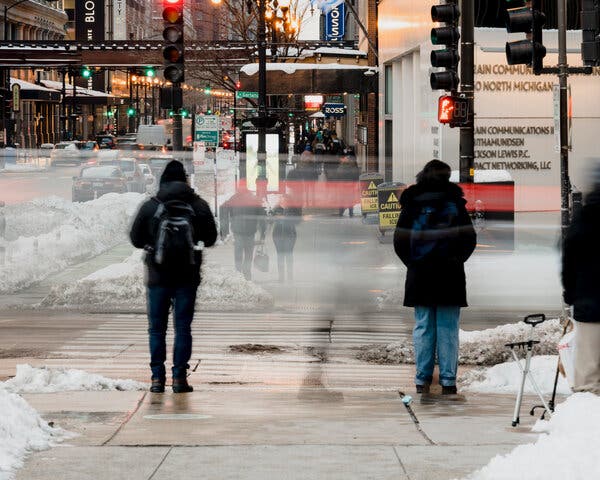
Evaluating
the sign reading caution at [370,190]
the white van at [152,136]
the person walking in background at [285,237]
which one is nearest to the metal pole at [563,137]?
the person walking in background at [285,237]

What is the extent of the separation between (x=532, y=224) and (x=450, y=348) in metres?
19.5

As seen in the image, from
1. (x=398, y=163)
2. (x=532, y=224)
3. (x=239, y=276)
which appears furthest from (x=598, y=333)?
(x=398, y=163)

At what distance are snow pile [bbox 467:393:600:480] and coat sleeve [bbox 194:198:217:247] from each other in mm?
4469

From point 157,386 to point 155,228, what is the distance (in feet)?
4.37

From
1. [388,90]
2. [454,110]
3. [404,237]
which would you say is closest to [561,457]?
[404,237]

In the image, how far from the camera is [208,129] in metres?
32.0

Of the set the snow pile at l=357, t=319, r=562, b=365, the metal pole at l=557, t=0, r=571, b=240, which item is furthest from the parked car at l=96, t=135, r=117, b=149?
the snow pile at l=357, t=319, r=562, b=365

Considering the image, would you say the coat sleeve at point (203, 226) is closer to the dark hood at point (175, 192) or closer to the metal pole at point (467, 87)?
the dark hood at point (175, 192)

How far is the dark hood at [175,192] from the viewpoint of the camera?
34.2 ft

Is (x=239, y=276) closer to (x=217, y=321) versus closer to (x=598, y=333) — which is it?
(x=217, y=321)

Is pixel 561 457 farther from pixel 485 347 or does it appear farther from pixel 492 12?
pixel 492 12

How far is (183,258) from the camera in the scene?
1027 centimetres

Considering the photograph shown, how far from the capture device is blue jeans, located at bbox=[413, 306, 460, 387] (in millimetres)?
10359

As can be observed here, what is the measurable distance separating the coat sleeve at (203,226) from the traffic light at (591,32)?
5.91m
